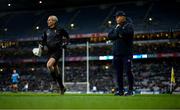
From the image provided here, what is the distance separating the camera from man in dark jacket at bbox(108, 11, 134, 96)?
28.3ft

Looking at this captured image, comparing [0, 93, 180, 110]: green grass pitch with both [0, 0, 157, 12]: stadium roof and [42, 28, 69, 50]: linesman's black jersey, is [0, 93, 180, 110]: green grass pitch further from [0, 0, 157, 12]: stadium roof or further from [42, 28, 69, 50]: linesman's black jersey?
[0, 0, 157, 12]: stadium roof

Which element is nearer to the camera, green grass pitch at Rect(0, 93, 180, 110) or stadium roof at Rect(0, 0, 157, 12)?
green grass pitch at Rect(0, 93, 180, 110)

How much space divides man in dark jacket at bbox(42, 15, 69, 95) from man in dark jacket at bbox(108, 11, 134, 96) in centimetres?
138

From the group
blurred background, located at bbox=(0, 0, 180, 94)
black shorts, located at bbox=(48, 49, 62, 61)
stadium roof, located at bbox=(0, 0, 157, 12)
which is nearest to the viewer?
black shorts, located at bbox=(48, 49, 62, 61)

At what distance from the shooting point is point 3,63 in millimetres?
43125

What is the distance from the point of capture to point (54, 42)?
9.36m

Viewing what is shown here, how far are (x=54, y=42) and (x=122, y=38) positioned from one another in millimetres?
1716

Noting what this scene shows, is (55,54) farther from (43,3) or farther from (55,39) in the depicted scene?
(43,3)

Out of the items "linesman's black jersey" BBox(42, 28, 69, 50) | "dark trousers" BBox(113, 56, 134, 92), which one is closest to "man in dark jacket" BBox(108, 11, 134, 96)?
"dark trousers" BBox(113, 56, 134, 92)

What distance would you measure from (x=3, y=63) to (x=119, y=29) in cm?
3603

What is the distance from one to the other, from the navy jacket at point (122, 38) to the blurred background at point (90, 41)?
22.9 m

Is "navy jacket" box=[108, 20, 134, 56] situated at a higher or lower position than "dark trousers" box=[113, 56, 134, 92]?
higher

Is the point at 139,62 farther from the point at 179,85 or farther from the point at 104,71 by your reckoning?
the point at 179,85

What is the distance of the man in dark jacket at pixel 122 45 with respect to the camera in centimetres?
862
